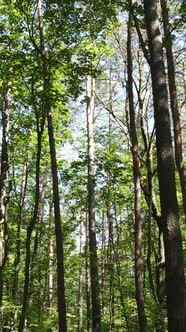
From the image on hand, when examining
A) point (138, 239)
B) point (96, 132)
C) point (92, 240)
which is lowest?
point (138, 239)

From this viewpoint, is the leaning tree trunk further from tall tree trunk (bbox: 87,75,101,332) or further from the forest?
tall tree trunk (bbox: 87,75,101,332)

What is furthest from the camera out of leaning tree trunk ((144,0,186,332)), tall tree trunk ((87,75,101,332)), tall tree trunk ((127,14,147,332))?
tall tree trunk ((87,75,101,332))

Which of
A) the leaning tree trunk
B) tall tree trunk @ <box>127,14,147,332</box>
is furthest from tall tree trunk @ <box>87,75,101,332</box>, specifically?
the leaning tree trunk

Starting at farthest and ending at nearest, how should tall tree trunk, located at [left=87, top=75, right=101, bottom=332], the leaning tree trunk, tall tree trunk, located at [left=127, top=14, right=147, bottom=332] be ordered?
1. tall tree trunk, located at [left=87, top=75, right=101, bottom=332]
2. tall tree trunk, located at [left=127, top=14, right=147, bottom=332]
3. the leaning tree trunk

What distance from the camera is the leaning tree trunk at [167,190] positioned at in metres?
4.55

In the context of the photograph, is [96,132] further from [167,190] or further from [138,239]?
[167,190]

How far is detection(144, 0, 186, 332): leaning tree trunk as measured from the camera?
14.9 ft

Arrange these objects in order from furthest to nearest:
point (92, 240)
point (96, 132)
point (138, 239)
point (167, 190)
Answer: point (96, 132), point (92, 240), point (138, 239), point (167, 190)

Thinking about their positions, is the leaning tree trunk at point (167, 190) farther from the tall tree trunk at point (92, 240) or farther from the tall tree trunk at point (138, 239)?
the tall tree trunk at point (92, 240)

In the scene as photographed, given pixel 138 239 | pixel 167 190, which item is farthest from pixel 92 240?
pixel 167 190

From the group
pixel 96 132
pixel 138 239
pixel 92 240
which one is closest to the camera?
pixel 138 239

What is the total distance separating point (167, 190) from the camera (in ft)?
16.6

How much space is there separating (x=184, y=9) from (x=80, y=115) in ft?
59.1

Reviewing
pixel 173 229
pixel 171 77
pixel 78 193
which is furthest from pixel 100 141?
pixel 173 229
